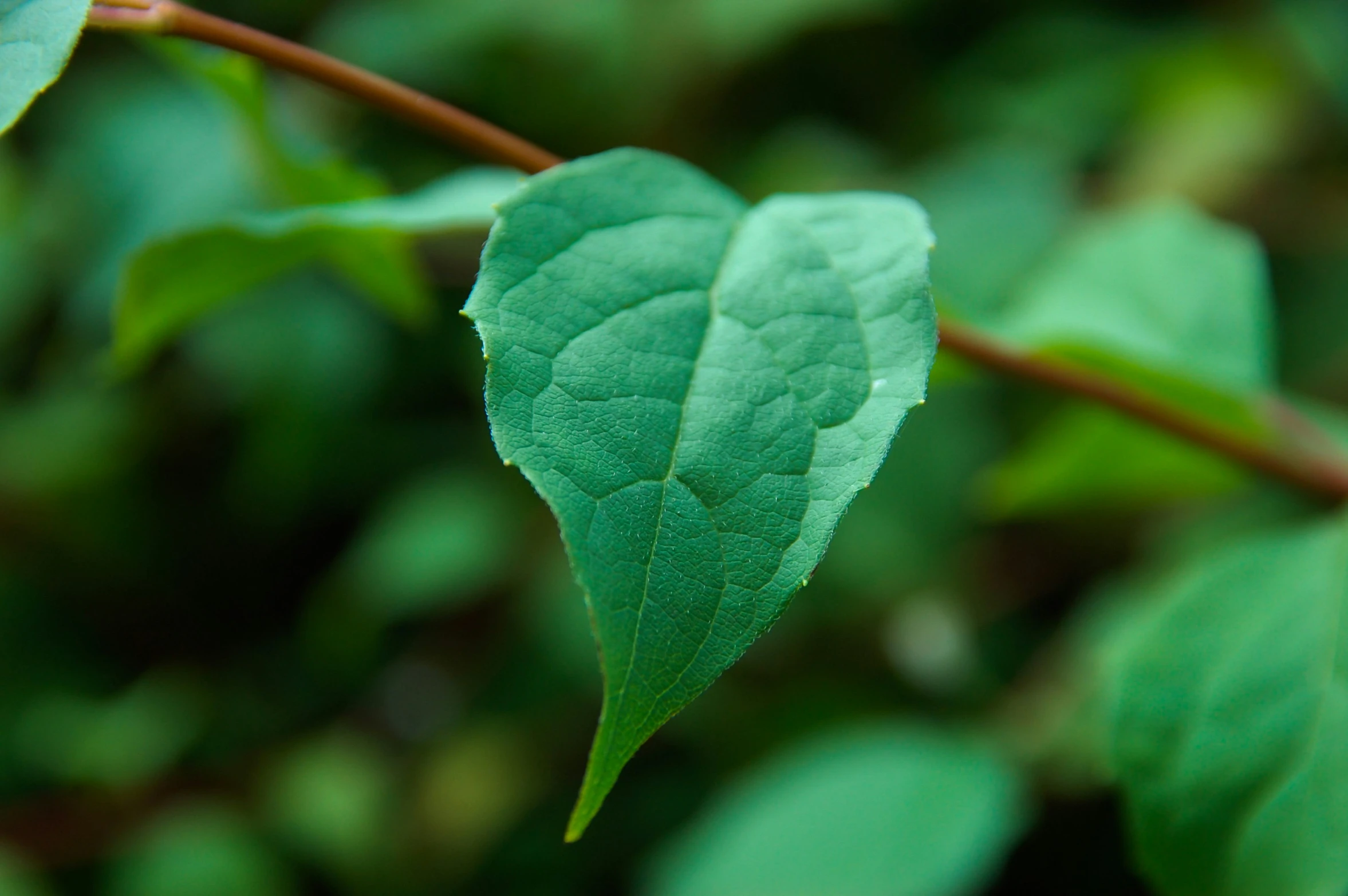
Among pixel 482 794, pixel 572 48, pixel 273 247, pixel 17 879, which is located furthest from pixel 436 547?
pixel 273 247

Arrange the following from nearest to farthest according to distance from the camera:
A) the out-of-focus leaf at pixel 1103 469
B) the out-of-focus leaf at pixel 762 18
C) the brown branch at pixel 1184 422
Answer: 1. the brown branch at pixel 1184 422
2. the out-of-focus leaf at pixel 1103 469
3. the out-of-focus leaf at pixel 762 18

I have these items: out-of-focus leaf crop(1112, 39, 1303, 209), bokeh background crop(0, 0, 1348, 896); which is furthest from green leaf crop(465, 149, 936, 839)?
out-of-focus leaf crop(1112, 39, 1303, 209)

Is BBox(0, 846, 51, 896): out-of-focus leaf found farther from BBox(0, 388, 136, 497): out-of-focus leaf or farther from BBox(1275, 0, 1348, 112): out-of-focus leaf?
BBox(1275, 0, 1348, 112): out-of-focus leaf

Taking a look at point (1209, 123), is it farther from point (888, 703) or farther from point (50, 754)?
point (50, 754)

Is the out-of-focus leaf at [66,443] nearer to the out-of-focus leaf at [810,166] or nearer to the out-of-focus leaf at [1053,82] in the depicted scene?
the out-of-focus leaf at [810,166]

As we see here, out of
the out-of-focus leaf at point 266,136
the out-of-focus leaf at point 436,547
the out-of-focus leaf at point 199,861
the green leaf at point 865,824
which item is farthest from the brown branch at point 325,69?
the out-of-focus leaf at point 199,861

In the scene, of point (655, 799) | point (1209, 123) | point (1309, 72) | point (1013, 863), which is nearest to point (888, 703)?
point (1013, 863)
